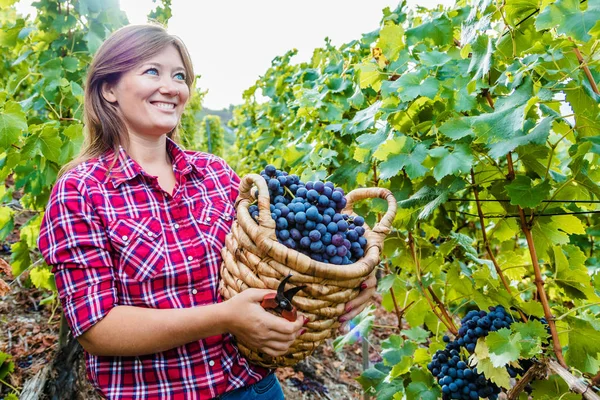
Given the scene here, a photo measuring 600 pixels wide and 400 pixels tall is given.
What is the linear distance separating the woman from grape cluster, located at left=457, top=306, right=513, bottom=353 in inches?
16.1

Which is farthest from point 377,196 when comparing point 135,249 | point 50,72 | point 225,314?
point 50,72

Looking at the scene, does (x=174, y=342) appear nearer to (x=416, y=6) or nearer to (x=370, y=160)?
(x=370, y=160)

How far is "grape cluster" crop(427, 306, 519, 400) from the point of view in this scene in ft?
4.65

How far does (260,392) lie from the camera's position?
1.35 metres

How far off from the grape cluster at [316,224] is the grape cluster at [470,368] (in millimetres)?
518

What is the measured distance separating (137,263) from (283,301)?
0.40 meters

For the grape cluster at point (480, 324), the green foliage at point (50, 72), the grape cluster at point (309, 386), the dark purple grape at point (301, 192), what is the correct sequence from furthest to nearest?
the grape cluster at point (309, 386) → the green foliage at point (50, 72) → the grape cluster at point (480, 324) → the dark purple grape at point (301, 192)

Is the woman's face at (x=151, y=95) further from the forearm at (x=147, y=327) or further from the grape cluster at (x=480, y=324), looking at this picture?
the grape cluster at (x=480, y=324)

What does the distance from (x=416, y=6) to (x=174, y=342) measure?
5.63ft

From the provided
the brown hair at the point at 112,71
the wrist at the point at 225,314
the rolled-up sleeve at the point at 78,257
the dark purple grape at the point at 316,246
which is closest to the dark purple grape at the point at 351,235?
the dark purple grape at the point at 316,246

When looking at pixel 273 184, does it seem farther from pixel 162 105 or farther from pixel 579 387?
pixel 579 387

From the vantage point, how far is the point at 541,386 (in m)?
1.34

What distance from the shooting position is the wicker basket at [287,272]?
1.04 m

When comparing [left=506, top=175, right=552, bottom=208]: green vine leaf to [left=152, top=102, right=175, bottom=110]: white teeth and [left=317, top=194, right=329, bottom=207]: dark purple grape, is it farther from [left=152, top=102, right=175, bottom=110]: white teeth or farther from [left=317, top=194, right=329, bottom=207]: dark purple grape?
[left=152, top=102, right=175, bottom=110]: white teeth
